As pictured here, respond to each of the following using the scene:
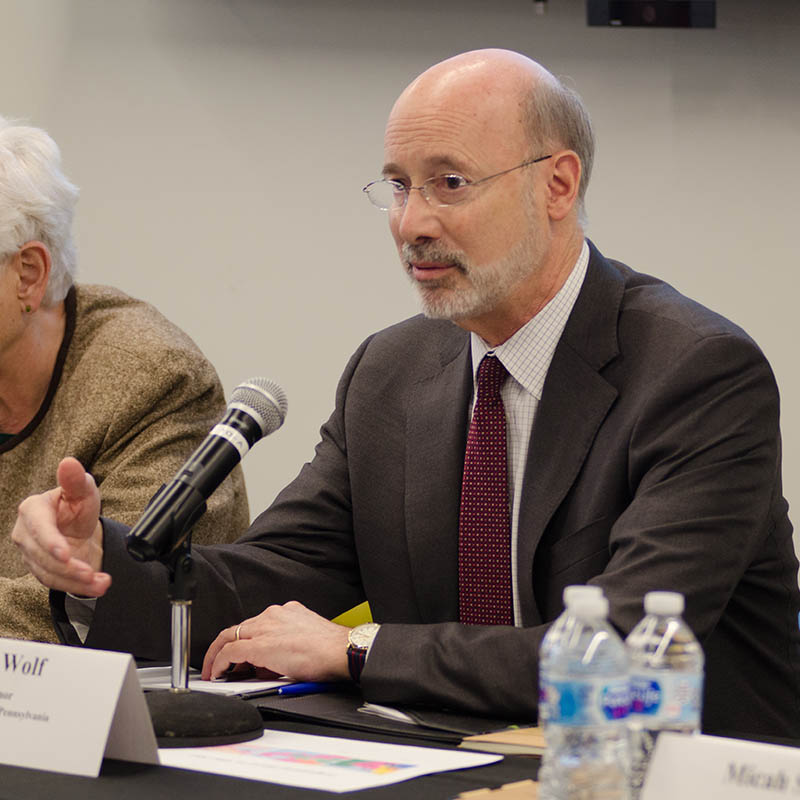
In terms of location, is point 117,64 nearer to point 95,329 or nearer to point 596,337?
point 95,329

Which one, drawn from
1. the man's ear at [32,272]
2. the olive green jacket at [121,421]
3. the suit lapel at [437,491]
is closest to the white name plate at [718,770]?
the suit lapel at [437,491]

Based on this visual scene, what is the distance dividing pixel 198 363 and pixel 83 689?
1.21m

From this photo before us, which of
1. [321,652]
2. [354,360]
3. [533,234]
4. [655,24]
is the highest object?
[655,24]

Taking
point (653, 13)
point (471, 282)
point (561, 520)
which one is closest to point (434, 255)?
point (471, 282)

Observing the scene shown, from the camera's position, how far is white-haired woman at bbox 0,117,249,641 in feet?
7.48

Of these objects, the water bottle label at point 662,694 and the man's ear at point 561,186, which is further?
the man's ear at point 561,186

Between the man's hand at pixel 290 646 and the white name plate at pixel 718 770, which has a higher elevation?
the white name plate at pixel 718 770

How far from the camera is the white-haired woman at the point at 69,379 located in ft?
7.48

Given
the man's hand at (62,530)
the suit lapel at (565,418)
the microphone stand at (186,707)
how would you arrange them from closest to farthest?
1. the microphone stand at (186,707)
2. the man's hand at (62,530)
3. the suit lapel at (565,418)

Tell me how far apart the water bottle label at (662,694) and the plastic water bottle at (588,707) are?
41mm

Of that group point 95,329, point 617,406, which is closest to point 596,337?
point 617,406

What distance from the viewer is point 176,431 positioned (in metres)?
2.29

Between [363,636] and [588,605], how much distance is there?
0.67 m

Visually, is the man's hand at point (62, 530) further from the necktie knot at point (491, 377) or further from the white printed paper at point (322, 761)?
the necktie knot at point (491, 377)
